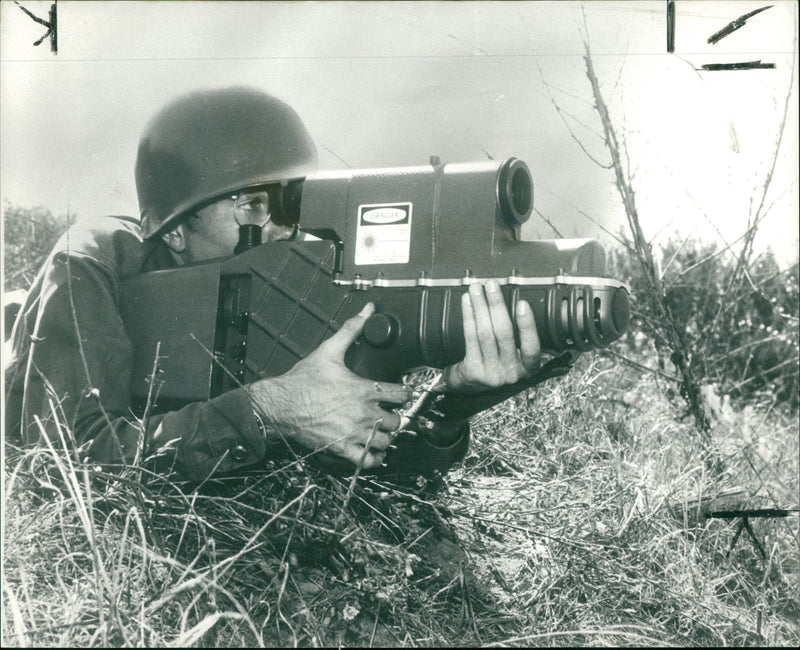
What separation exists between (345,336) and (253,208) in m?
0.67

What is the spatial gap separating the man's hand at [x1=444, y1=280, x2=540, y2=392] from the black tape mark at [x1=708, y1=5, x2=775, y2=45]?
100 cm

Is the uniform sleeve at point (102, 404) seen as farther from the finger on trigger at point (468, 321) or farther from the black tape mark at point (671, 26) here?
the black tape mark at point (671, 26)

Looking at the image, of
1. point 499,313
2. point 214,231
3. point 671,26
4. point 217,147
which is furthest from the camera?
point 214,231

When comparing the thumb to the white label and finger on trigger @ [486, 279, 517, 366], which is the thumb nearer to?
the white label

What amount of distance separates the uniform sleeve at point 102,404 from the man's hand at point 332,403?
77mm

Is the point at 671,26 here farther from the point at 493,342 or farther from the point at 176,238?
the point at 176,238

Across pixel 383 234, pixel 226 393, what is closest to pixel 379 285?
pixel 383 234

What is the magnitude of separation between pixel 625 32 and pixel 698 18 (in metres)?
0.20

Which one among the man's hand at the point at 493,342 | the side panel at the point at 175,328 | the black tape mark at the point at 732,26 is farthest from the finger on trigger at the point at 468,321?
the black tape mark at the point at 732,26

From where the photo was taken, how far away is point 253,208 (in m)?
2.59

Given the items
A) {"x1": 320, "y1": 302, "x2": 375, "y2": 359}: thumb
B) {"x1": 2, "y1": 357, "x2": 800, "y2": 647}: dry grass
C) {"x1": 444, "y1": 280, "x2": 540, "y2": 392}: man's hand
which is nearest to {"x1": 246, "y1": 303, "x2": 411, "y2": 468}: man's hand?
{"x1": 320, "y1": 302, "x2": 375, "y2": 359}: thumb

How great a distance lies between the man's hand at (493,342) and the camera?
77.2 inches

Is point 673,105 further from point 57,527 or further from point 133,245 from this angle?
point 57,527

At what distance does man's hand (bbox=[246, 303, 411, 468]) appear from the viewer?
2.16 metres
